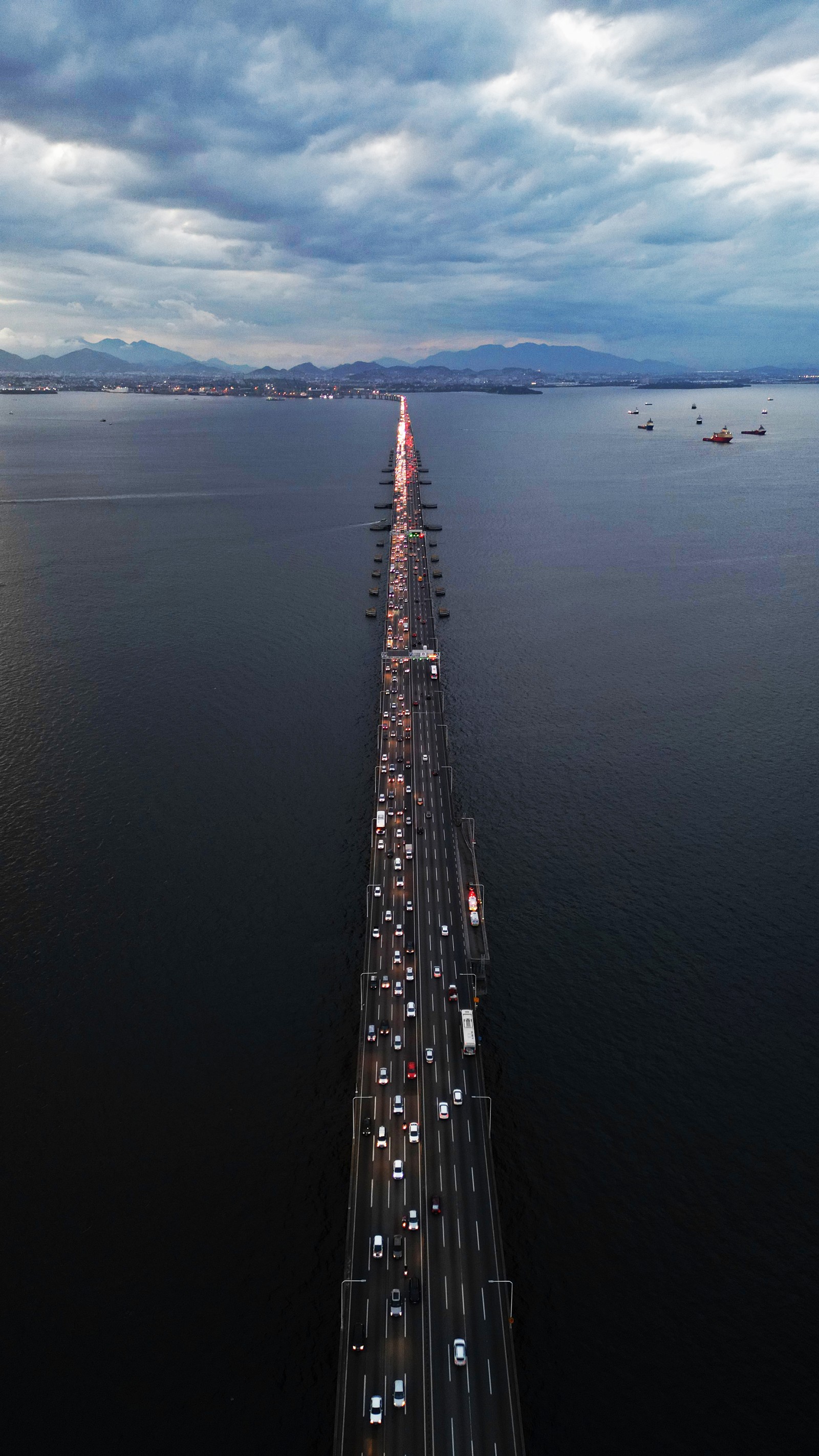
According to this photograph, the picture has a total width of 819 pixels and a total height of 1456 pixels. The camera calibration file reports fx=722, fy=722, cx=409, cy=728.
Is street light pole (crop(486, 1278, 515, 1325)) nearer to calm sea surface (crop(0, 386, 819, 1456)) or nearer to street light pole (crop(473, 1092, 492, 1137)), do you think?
calm sea surface (crop(0, 386, 819, 1456))

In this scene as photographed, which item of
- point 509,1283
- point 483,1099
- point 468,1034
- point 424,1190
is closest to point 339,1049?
point 468,1034

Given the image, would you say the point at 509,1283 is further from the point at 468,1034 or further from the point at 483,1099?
the point at 468,1034

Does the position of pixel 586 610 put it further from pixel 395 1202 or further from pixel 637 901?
pixel 395 1202

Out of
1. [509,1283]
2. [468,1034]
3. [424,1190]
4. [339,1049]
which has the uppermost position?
[468,1034]

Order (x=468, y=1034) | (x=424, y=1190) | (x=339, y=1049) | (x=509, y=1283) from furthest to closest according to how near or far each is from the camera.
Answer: (x=339, y=1049)
(x=468, y=1034)
(x=424, y=1190)
(x=509, y=1283)

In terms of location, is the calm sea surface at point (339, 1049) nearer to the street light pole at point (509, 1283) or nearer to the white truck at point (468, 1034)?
the street light pole at point (509, 1283)

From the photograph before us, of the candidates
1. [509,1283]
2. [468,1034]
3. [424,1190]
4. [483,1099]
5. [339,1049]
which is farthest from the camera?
[339,1049]

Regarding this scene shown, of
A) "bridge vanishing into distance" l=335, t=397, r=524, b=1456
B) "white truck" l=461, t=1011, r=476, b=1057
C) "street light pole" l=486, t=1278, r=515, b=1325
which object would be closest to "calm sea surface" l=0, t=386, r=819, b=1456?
"street light pole" l=486, t=1278, r=515, b=1325
